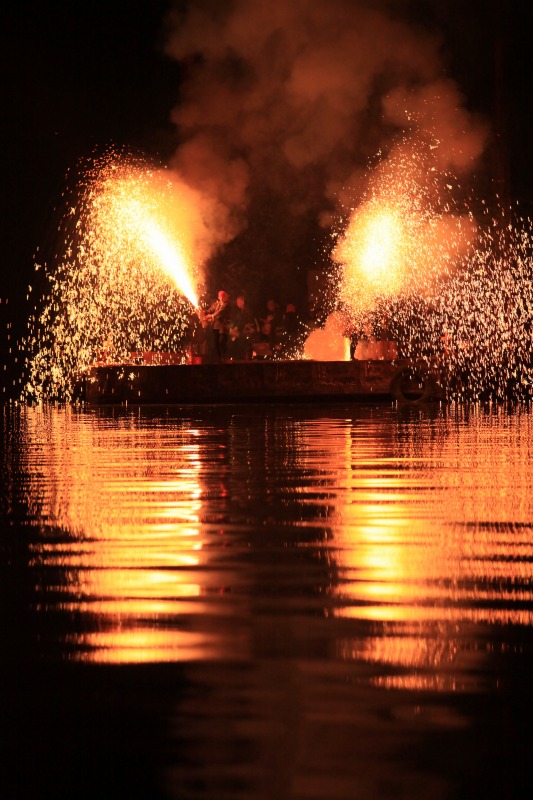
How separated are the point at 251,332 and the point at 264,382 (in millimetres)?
4586

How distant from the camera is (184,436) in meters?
18.1

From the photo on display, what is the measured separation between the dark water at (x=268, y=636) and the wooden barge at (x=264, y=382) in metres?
15.1

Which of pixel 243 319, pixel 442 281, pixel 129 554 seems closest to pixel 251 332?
pixel 442 281

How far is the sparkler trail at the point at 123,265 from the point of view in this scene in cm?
3394

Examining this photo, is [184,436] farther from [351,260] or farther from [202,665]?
[351,260]

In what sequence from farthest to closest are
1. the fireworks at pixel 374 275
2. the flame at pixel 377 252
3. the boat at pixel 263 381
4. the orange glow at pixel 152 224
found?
the orange glow at pixel 152 224, the flame at pixel 377 252, the fireworks at pixel 374 275, the boat at pixel 263 381

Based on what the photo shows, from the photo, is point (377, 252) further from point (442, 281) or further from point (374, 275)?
point (442, 281)

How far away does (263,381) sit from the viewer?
28781 mm

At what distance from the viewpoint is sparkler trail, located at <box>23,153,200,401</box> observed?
111 ft

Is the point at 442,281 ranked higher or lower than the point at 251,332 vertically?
higher

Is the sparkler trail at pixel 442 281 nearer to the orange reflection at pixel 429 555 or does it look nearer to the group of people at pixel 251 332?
the group of people at pixel 251 332

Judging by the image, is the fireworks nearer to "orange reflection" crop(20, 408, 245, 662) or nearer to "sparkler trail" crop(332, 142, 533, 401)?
"sparkler trail" crop(332, 142, 533, 401)

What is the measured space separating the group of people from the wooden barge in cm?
114

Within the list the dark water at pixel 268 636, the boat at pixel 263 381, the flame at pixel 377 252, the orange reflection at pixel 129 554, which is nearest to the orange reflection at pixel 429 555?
the dark water at pixel 268 636
